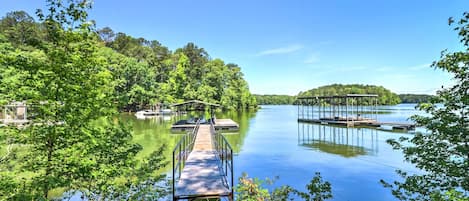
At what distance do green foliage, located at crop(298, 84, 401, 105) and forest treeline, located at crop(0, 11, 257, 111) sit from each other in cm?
3624

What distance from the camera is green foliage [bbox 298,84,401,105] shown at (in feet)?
240

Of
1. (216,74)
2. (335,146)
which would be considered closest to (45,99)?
(335,146)

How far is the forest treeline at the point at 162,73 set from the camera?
120 feet

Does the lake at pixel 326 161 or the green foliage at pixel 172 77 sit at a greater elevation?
the green foliage at pixel 172 77

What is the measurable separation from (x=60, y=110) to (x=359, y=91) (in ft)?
265

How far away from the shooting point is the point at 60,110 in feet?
10.4

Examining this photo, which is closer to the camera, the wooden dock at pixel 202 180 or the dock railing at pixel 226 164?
the wooden dock at pixel 202 180

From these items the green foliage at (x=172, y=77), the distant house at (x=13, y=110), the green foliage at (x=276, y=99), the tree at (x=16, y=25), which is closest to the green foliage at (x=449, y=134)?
the distant house at (x=13, y=110)

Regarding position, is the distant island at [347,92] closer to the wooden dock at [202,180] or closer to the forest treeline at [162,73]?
the forest treeline at [162,73]

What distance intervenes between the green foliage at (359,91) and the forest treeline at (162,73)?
119ft

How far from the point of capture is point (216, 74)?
4450cm

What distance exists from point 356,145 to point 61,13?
1450cm

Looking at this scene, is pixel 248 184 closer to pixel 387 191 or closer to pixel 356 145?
pixel 387 191

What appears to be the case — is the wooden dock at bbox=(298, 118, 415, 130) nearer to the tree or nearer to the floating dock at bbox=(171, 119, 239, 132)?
the floating dock at bbox=(171, 119, 239, 132)
